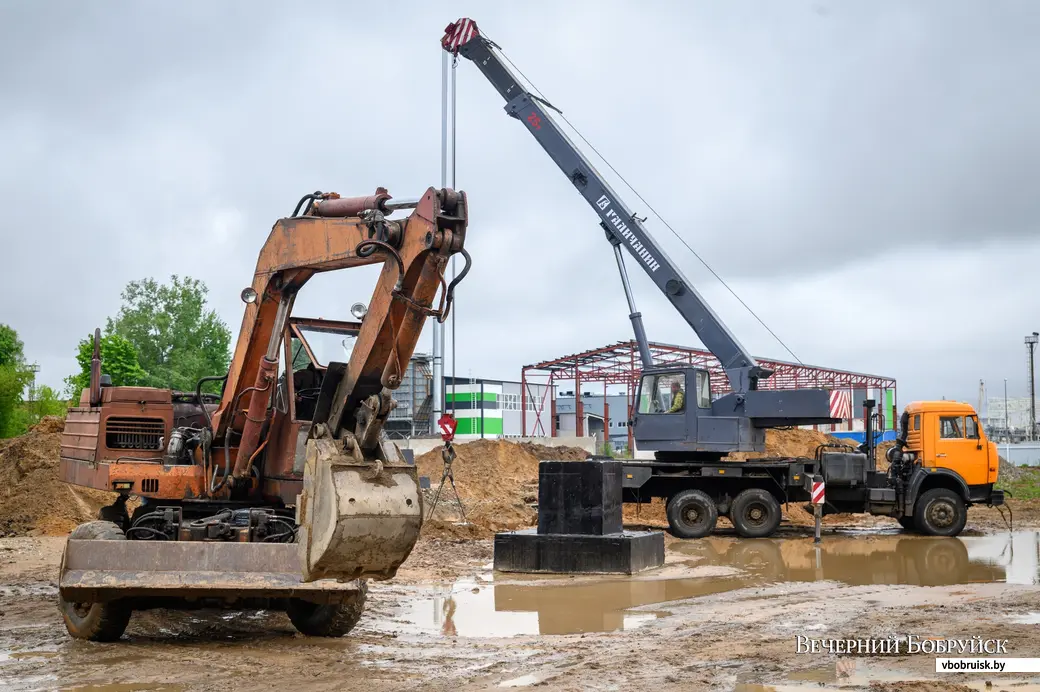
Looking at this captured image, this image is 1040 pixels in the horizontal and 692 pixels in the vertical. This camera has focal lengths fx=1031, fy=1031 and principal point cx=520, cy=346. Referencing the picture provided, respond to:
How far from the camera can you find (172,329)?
66.3 m

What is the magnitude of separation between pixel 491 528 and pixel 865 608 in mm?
10150

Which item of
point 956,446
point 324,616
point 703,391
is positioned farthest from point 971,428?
point 324,616

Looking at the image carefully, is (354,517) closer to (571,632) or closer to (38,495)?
(571,632)

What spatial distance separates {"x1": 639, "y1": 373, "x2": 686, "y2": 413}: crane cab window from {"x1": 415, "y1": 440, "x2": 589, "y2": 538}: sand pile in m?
3.42

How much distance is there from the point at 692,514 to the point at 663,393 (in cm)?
249

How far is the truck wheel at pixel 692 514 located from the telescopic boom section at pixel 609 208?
7.91 feet

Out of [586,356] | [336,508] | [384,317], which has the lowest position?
[336,508]

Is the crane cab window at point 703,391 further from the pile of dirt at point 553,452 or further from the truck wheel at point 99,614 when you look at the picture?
the truck wheel at point 99,614

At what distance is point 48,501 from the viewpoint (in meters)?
19.3

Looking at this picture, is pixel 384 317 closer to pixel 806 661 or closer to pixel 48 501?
pixel 806 661

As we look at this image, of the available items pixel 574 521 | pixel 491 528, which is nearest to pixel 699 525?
pixel 491 528

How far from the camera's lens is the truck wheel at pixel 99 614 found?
852 cm

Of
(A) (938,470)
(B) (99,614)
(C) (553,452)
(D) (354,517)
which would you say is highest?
(C) (553,452)

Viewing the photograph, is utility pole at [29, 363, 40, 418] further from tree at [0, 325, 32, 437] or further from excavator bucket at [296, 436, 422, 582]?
excavator bucket at [296, 436, 422, 582]
